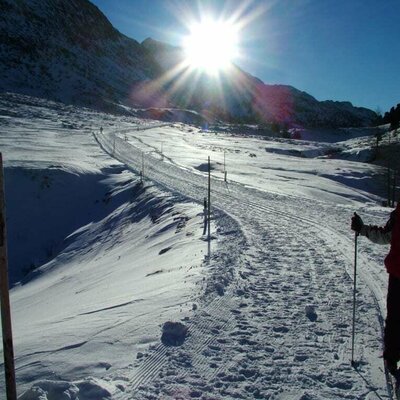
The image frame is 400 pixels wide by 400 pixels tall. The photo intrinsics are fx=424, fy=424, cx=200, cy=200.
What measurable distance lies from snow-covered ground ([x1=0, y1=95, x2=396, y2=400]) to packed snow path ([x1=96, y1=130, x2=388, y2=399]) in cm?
2

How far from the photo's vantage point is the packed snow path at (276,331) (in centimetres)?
460

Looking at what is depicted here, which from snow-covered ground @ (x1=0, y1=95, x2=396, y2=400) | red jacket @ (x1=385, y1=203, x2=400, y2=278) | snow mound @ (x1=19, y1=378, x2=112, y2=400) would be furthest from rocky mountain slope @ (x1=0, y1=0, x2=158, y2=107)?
red jacket @ (x1=385, y1=203, x2=400, y2=278)

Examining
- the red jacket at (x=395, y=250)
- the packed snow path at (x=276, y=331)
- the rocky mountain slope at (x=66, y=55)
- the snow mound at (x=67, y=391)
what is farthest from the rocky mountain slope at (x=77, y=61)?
the red jacket at (x=395, y=250)

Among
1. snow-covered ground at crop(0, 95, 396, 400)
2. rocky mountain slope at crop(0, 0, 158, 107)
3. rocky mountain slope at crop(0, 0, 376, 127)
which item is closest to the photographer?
snow-covered ground at crop(0, 95, 396, 400)

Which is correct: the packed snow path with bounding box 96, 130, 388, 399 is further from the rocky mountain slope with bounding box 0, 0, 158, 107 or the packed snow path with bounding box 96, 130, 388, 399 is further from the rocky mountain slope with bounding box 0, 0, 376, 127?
the rocky mountain slope with bounding box 0, 0, 376, 127

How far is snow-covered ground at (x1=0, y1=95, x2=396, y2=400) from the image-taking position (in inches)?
185

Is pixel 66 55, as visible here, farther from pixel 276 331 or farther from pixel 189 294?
pixel 276 331

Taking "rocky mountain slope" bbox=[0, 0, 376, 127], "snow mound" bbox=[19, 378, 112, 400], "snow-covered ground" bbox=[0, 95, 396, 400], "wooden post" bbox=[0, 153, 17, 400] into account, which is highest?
"rocky mountain slope" bbox=[0, 0, 376, 127]

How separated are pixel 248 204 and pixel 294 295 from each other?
1068cm

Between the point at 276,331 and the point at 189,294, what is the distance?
1.82m

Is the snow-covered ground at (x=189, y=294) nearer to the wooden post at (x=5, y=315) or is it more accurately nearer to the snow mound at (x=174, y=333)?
the snow mound at (x=174, y=333)

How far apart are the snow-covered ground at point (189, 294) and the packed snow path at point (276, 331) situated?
0.02m

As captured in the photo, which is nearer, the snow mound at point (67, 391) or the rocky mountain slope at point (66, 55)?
the snow mound at point (67, 391)

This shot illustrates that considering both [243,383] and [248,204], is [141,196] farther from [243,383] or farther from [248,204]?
[243,383]
